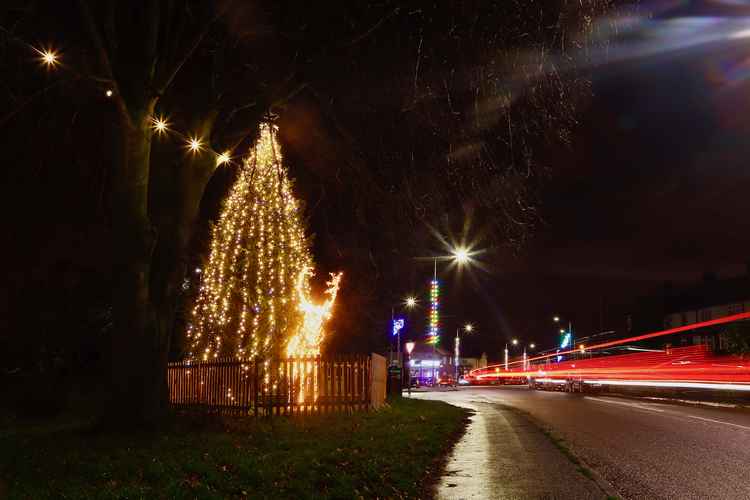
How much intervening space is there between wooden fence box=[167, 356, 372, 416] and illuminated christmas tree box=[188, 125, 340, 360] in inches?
36.8

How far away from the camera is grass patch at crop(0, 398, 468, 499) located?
287 inches

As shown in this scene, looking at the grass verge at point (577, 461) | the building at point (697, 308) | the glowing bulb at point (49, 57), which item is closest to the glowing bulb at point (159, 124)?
the glowing bulb at point (49, 57)

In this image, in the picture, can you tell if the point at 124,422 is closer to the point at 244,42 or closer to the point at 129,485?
the point at 129,485

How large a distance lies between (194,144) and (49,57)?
2.70m

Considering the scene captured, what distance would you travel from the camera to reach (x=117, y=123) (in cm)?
1258

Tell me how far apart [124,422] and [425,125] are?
7190 mm

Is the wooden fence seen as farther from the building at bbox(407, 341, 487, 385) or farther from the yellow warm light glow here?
the building at bbox(407, 341, 487, 385)

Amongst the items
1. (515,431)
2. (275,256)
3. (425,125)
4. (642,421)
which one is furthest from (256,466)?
(642,421)

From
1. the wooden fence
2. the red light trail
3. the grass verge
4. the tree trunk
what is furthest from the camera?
the red light trail

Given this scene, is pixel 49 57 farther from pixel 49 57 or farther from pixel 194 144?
pixel 194 144

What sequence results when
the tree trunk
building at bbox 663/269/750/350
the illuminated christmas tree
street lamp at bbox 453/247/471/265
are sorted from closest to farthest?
1. the tree trunk
2. the illuminated christmas tree
3. street lamp at bbox 453/247/471/265
4. building at bbox 663/269/750/350

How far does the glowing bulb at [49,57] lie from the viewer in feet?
38.3

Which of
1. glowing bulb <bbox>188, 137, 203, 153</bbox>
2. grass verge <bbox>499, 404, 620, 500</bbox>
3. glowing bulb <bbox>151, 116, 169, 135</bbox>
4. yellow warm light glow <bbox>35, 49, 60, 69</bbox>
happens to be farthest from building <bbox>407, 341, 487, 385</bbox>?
yellow warm light glow <bbox>35, 49, 60, 69</bbox>

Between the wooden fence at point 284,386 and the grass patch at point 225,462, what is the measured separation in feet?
7.77
